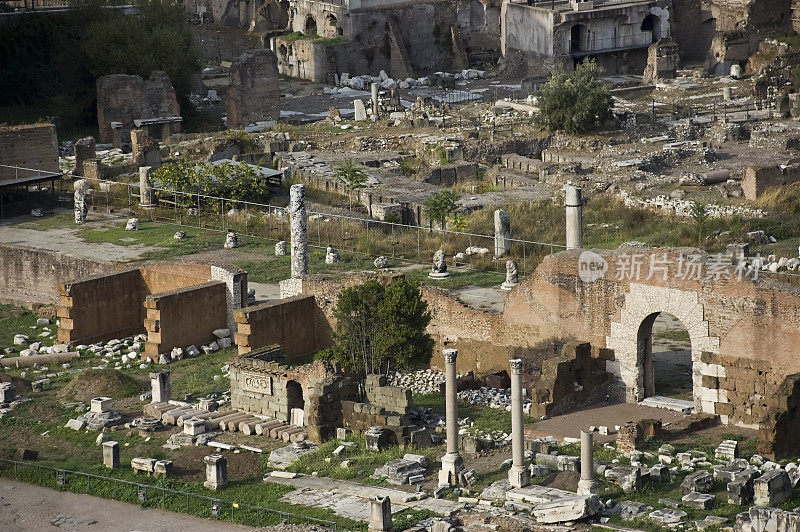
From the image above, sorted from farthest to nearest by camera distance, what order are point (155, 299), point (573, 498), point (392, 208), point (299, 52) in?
Answer: point (299, 52) < point (392, 208) < point (155, 299) < point (573, 498)

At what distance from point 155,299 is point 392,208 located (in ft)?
36.2

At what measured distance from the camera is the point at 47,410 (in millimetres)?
32125

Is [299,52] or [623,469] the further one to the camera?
[299,52]

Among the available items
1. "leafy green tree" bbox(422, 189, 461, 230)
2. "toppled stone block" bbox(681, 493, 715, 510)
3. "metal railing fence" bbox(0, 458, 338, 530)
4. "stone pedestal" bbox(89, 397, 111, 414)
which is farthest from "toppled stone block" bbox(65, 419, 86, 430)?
"leafy green tree" bbox(422, 189, 461, 230)

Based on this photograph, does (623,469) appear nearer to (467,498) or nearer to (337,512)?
(467,498)

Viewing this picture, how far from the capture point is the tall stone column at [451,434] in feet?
86.7

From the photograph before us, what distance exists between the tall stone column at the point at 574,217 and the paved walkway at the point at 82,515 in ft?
38.2

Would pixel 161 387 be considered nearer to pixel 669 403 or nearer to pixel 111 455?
pixel 111 455

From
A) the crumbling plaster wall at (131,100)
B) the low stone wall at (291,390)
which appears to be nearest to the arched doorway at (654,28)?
the crumbling plaster wall at (131,100)

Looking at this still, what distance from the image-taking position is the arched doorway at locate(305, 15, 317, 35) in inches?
2790

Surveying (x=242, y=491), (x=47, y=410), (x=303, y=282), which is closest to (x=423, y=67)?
(x=303, y=282)

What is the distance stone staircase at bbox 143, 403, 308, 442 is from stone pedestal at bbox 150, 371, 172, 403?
0.87ft

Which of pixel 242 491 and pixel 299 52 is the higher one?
pixel 299 52

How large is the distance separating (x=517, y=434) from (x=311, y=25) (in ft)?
156
